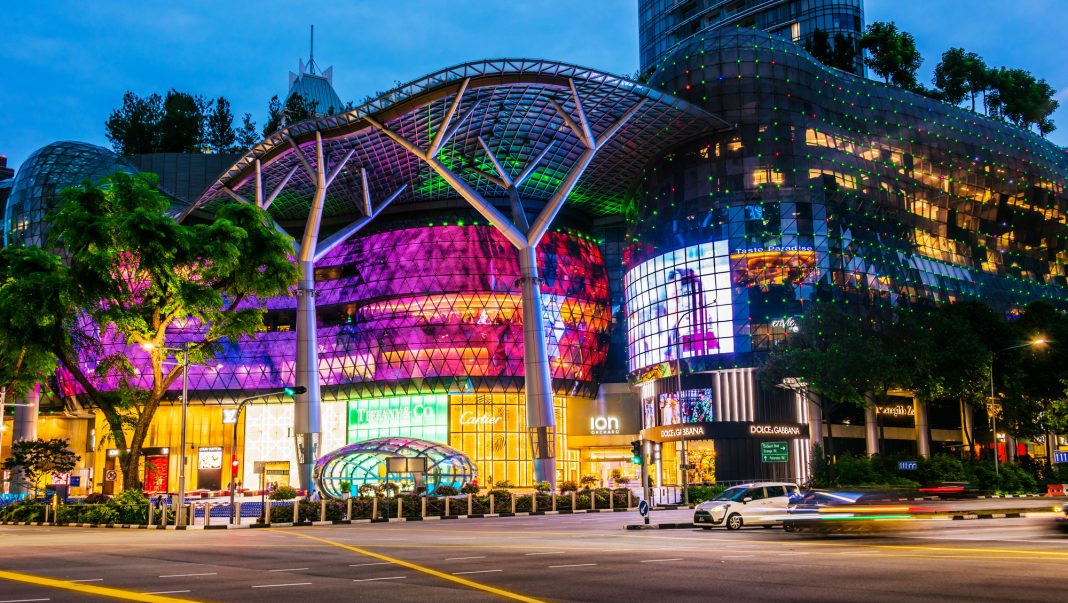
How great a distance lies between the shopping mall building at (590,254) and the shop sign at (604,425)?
247mm

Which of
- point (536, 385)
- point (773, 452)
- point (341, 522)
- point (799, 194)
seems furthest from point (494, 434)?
point (341, 522)

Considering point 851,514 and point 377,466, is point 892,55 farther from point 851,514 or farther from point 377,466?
point 851,514

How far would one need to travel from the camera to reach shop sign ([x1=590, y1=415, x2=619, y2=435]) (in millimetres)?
94000

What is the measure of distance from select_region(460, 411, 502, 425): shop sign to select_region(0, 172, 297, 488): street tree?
43.6 m

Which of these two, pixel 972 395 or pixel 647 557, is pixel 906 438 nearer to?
pixel 972 395

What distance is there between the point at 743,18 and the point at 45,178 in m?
95.1

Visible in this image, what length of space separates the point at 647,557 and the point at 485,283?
70678 millimetres

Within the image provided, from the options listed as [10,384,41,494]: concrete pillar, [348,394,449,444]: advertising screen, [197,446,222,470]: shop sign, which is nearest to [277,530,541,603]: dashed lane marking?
[348,394,449,444]: advertising screen

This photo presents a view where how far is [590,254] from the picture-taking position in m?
98.9

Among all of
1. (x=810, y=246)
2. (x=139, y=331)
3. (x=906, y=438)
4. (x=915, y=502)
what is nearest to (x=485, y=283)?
(x=810, y=246)

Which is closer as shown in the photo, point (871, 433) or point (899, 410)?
point (871, 433)

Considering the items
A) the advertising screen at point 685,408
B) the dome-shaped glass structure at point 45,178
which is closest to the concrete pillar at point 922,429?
the advertising screen at point 685,408

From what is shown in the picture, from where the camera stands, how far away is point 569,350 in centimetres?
9306

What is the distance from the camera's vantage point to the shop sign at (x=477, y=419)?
90.2 meters
